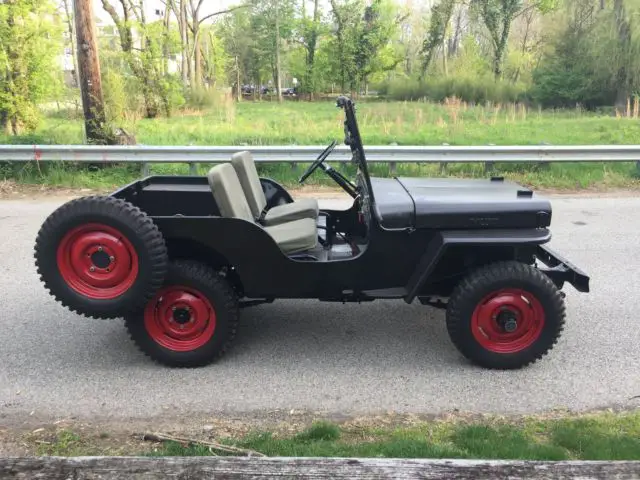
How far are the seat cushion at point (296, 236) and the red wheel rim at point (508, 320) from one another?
114cm

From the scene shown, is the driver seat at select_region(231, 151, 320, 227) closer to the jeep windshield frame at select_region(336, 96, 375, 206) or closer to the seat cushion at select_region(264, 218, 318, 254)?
the seat cushion at select_region(264, 218, 318, 254)

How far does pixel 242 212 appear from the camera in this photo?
3.70 meters

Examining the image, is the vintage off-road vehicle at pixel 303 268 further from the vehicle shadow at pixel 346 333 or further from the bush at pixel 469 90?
the bush at pixel 469 90

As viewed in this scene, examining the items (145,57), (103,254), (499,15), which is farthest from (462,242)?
(499,15)

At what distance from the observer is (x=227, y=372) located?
3.33 meters

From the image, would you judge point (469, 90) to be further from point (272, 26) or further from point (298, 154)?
point (272, 26)

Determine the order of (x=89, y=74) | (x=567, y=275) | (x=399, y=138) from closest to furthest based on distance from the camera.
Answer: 1. (x=567, y=275)
2. (x=89, y=74)
3. (x=399, y=138)

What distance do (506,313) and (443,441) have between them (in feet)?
3.26

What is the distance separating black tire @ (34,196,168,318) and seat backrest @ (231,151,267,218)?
3.73 feet

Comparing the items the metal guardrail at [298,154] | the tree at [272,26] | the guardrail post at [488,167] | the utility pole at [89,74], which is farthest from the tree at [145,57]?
the tree at [272,26]

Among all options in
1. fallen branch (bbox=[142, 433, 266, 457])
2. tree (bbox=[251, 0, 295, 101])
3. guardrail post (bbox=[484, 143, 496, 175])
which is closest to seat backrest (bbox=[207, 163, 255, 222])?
fallen branch (bbox=[142, 433, 266, 457])

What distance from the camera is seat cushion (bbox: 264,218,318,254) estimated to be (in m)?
3.51

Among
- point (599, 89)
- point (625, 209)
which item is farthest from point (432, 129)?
point (599, 89)

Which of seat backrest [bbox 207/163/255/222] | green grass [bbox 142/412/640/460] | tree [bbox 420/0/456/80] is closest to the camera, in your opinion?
green grass [bbox 142/412/640/460]
